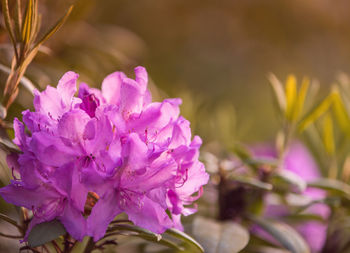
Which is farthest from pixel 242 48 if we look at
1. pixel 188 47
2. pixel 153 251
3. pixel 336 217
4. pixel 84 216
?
pixel 84 216

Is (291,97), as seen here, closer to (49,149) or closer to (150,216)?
(150,216)

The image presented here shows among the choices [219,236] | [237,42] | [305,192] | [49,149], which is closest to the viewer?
[49,149]

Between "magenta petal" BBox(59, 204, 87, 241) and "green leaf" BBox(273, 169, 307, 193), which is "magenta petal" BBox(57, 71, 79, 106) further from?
"green leaf" BBox(273, 169, 307, 193)

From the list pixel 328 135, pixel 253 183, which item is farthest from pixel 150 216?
pixel 328 135

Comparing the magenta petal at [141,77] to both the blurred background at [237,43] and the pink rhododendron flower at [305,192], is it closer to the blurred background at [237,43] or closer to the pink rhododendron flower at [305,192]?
the pink rhododendron flower at [305,192]

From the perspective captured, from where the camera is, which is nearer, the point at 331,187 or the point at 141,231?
the point at 141,231

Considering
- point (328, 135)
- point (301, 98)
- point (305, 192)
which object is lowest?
point (305, 192)
